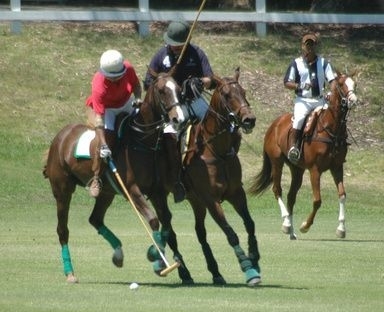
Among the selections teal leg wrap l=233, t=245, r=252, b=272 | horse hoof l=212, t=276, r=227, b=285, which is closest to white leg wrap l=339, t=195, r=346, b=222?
horse hoof l=212, t=276, r=227, b=285

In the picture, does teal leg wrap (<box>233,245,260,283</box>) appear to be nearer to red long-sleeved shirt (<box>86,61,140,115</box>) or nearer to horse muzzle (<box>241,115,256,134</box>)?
horse muzzle (<box>241,115,256,134</box>)

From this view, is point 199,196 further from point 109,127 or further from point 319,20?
point 319,20

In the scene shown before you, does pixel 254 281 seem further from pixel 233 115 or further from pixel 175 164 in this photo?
pixel 233 115

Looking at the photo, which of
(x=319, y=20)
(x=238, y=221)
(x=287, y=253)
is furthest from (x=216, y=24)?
(x=287, y=253)

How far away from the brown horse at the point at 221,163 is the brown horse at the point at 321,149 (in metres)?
6.52

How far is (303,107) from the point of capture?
25.4 meters

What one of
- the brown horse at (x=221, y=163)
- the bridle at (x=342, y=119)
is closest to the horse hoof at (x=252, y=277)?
the brown horse at (x=221, y=163)

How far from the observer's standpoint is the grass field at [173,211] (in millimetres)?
16544

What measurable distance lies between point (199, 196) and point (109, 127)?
129 centimetres

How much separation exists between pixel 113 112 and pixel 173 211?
11.1 metres

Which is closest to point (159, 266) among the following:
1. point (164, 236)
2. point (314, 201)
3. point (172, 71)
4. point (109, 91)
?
point (164, 236)

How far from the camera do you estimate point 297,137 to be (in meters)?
25.5

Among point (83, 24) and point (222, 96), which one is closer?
point (222, 96)

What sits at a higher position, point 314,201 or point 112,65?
point 112,65
